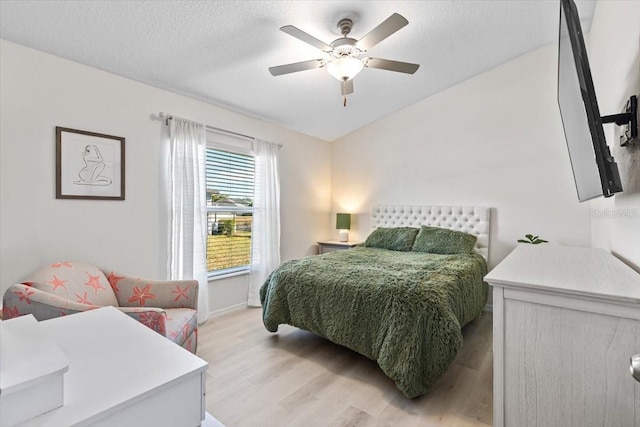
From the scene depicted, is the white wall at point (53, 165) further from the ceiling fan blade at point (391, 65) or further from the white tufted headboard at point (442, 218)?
the white tufted headboard at point (442, 218)

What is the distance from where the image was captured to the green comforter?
1.96 metres

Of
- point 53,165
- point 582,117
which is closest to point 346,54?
point 582,117

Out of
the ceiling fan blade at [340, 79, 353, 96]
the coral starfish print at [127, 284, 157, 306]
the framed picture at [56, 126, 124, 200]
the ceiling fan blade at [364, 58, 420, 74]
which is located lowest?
the coral starfish print at [127, 284, 157, 306]

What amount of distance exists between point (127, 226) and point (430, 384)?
2.74m

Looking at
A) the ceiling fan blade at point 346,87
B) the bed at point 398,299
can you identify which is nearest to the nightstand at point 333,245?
the bed at point 398,299

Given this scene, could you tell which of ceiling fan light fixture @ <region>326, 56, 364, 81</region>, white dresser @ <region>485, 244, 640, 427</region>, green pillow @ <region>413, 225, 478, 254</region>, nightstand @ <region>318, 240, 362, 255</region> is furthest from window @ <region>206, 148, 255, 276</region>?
white dresser @ <region>485, 244, 640, 427</region>

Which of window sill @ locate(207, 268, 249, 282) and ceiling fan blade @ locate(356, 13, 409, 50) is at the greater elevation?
ceiling fan blade @ locate(356, 13, 409, 50)

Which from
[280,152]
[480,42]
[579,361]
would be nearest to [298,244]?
[280,152]

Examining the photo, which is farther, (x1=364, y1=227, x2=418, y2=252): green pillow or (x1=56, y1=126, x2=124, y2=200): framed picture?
(x1=364, y1=227, x2=418, y2=252): green pillow

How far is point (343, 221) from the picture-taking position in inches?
186

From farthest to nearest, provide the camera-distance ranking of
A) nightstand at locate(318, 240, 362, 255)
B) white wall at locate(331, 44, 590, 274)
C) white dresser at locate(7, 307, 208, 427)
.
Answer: nightstand at locate(318, 240, 362, 255), white wall at locate(331, 44, 590, 274), white dresser at locate(7, 307, 208, 427)

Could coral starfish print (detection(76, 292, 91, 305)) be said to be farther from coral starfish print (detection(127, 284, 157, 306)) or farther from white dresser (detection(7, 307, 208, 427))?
white dresser (detection(7, 307, 208, 427))

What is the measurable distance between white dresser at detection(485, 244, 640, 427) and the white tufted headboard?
8.47 feet

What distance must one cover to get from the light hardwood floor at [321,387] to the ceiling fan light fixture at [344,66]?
2.22m
